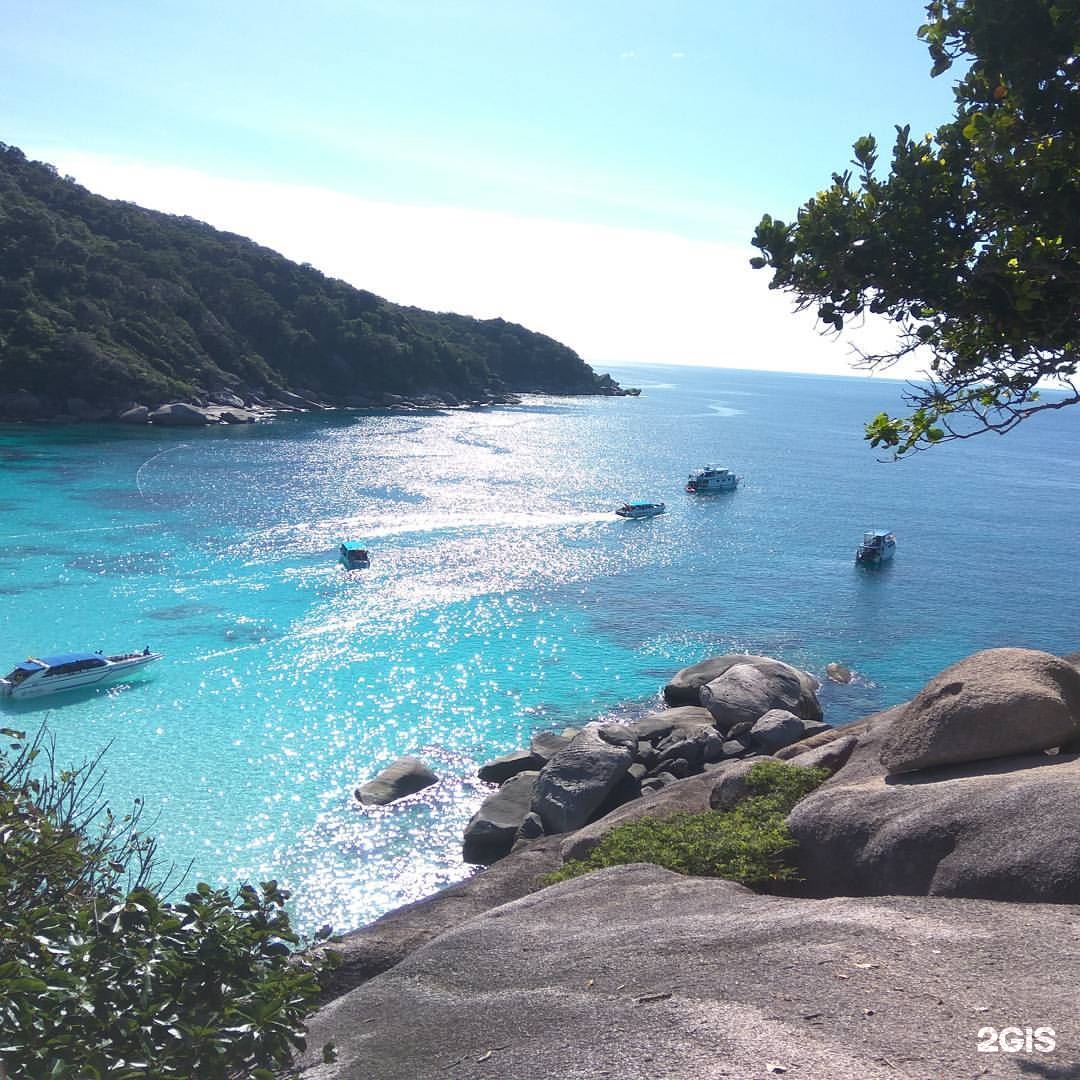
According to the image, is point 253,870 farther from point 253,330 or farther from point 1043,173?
point 253,330

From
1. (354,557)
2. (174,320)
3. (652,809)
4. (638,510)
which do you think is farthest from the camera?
(174,320)

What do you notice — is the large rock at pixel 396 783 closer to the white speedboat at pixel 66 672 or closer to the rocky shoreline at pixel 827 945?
the rocky shoreline at pixel 827 945

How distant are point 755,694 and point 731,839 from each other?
61.0 feet

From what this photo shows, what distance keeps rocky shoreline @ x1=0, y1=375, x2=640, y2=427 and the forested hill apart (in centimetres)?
76

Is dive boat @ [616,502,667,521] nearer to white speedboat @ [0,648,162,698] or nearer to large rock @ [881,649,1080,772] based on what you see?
white speedboat @ [0,648,162,698]

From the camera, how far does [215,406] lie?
10356 cm

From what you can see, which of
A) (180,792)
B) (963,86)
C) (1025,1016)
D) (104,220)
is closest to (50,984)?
(1025,1016)

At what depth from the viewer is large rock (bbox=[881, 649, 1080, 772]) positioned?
39.1ft

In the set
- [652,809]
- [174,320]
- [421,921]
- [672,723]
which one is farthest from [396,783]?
[174,320]

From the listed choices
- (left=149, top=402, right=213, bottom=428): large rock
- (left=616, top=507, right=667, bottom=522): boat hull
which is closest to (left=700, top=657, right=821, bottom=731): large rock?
(left=616, top=507, right=667, bottom=522): boat hull

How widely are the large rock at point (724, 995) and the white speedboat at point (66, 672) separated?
25666 millimetres

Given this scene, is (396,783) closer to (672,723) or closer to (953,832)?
(672,723)

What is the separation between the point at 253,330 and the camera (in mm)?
125125

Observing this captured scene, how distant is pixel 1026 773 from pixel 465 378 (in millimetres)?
143982
